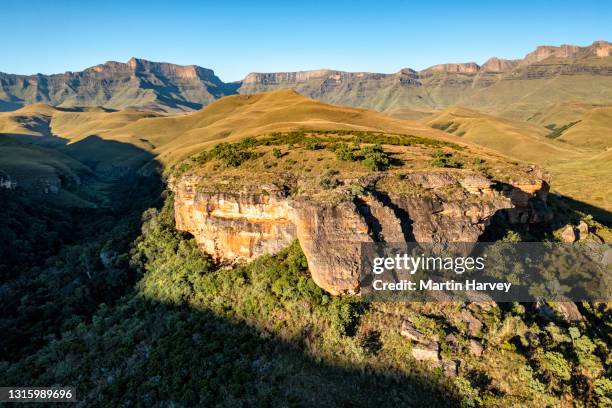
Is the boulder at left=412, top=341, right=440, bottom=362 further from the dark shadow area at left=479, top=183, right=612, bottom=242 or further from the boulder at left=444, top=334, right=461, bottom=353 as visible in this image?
the dark shadow area at left=479, top=183, right=612, bottom=242

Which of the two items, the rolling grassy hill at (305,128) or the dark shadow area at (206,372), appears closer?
the dark shadow area at (206,372)

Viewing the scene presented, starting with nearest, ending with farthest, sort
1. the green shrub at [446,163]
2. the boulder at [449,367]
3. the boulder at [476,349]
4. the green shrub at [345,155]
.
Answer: the boulder at [449,367], the boulder at [476,349], the green shrub at [446,163], the green shrub at [345,155]

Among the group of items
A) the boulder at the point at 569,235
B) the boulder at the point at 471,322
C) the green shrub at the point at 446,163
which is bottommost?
the boulder at the point at 471,322

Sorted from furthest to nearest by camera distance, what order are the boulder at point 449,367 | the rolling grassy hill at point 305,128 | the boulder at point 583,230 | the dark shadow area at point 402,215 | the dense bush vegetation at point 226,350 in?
the rolling grassy hill at point 305,128 → the boulder at point 583,230 → the dark shadow area at point 402,215 → the dense bush vegetation at point 226,350 → the boulder at point 449,367

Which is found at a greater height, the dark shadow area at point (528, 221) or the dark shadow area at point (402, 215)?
the dark shadow area at point (402, 215)

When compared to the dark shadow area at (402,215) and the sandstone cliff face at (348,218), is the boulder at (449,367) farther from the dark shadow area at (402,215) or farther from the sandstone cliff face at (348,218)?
the dark shadow area at (402,215)

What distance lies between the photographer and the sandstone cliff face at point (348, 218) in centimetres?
3222

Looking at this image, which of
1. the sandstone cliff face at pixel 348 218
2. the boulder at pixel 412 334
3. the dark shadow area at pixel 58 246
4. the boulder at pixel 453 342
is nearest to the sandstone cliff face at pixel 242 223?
the sandstone cliff face at pixel 348 218

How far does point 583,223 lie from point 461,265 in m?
27.7

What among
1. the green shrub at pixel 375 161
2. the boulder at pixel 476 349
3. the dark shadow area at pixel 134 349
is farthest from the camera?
the green shrub at pixel 375 161

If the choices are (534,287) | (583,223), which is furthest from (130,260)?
(583,223)

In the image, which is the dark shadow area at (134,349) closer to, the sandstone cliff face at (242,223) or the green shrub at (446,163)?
the sandstone cliff face at (242,223)

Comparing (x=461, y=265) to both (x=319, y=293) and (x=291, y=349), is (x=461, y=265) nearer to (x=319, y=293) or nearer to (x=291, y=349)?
(x=319, y=293)

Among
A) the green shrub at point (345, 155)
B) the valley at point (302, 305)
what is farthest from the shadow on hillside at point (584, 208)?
the green shrub at point (345, 155)
